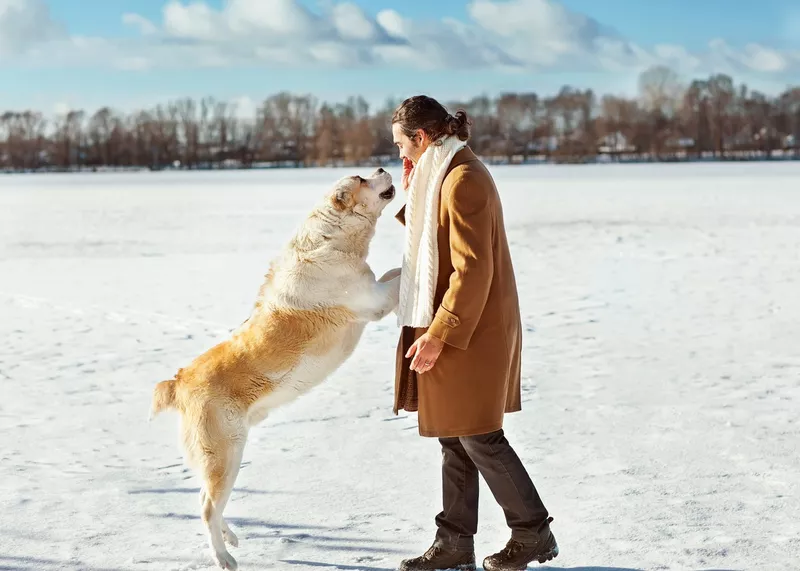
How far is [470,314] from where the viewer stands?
10.5 ft

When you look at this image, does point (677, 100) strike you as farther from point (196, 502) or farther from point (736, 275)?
point (196, 502)

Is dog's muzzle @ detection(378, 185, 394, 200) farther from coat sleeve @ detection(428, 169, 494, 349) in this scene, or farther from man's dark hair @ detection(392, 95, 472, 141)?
coat sleeve @ detection(428, 169, 494, 349)

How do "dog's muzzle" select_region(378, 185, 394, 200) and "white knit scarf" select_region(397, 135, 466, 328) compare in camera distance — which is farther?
"dog's muzzle" select_region(378, 185, 394, 200)

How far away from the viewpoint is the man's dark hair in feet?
10.8

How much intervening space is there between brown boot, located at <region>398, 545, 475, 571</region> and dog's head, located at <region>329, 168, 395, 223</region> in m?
1.48

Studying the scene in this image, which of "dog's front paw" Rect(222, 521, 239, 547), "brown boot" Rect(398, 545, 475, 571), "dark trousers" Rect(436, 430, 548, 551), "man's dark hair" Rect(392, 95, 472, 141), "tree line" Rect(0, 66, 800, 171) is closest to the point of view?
"man's dark hair" Rect(392, 95, 472, 141)

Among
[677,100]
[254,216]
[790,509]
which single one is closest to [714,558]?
[790,509]

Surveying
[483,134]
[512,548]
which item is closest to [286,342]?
[512,548]

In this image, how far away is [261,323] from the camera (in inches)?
150

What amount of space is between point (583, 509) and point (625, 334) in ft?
13.7

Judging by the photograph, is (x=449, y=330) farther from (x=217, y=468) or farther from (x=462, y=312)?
(x=217, y=468)

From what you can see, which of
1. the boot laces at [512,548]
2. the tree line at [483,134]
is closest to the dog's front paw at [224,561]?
the boot laces at [512,548]

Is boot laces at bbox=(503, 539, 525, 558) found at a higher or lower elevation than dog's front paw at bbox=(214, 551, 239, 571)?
higher

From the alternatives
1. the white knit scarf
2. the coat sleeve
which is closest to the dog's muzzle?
the white knit scarf
